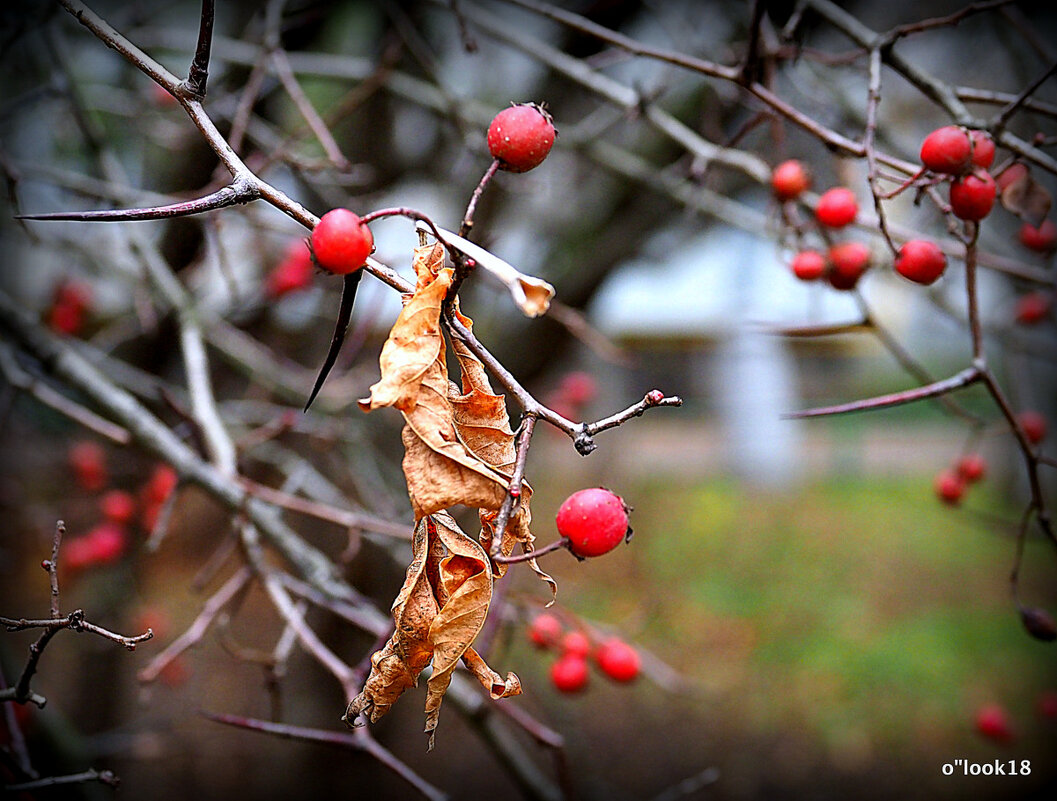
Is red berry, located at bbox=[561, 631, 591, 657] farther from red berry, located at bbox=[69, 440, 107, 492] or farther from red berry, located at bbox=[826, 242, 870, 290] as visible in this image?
red berry, located at bbox=[69, 440, 107, 492]

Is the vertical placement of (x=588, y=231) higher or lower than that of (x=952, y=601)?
higher

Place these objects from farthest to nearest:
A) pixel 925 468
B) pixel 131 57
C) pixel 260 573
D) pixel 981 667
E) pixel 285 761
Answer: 1. pixel 925 468
2. pixel 981 667
3. pixel 285 761
4. pixel 260 573
5. pixel 131 57

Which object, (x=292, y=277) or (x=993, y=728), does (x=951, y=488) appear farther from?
(x=292, y=277)

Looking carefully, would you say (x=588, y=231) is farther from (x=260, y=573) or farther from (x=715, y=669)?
(x=715, y=669)

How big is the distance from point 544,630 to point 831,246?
3.27 feet

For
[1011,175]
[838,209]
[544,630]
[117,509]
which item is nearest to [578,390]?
[544,630]

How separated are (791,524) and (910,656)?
2.50 m

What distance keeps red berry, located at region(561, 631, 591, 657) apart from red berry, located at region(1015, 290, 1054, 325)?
1411 mm

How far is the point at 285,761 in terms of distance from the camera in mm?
3277

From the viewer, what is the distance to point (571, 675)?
1.60 m

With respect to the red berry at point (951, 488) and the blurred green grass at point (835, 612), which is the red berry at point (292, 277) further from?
the red berry at point (951, 488)

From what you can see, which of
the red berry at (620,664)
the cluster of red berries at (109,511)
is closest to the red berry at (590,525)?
the red berry at (620,664)

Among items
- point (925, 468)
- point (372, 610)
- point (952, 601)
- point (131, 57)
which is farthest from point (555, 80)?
point (925, 468)

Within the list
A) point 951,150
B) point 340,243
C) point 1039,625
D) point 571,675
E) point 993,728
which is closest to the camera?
point 340,243
